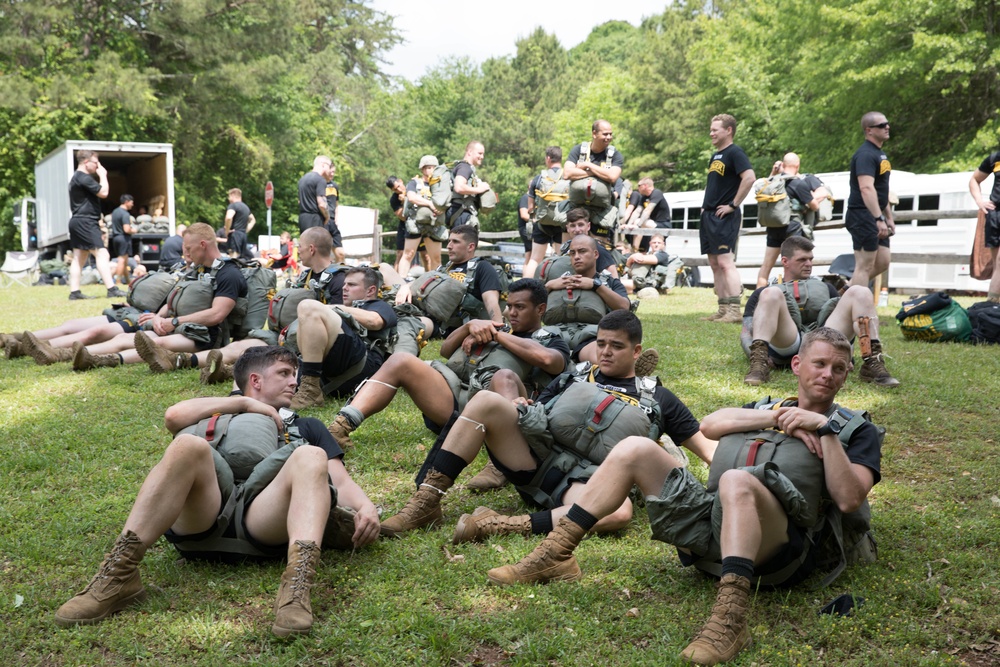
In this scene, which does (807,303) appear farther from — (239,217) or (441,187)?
(239,217)

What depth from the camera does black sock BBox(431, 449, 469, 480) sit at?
4332 mm

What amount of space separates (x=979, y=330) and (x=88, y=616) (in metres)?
8.33

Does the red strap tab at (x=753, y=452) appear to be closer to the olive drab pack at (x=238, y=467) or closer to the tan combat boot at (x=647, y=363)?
the olive drab pack at (x=238, y=467)

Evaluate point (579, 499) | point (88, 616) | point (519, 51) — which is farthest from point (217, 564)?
point (519, 51)

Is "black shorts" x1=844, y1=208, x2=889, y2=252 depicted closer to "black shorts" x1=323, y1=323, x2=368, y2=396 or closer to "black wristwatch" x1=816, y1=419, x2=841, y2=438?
"black shorts" x1=323, y1=323, x2=368, y2=396

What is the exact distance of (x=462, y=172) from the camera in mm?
12234

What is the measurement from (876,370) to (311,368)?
4.31 m

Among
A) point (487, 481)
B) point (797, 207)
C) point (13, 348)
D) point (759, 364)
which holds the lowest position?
point (487, 481)

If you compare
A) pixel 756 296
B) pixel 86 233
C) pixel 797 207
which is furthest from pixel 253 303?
pixel 86 233

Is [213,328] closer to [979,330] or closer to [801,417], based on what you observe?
[801,417]

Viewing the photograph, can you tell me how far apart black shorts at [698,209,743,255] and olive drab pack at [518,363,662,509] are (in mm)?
6032

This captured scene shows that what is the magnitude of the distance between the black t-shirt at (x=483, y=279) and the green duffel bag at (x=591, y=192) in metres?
2.84

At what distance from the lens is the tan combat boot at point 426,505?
429 centimetres

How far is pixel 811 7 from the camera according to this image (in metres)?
24.4
